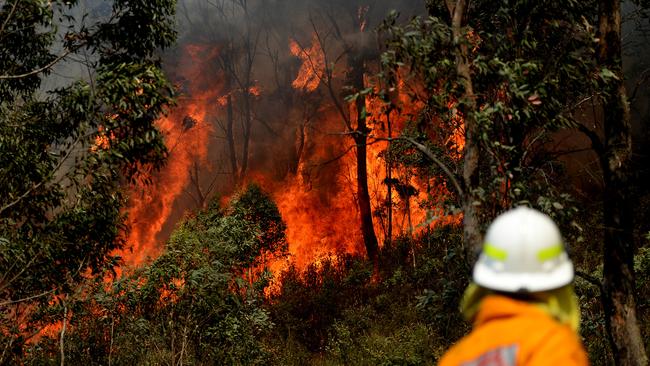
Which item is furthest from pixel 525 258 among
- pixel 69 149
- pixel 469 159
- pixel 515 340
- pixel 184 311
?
pixel 184 311

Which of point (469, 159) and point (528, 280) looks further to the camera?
point (469, 159)

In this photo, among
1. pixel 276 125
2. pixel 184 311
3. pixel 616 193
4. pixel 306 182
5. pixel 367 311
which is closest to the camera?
pixel 616 193

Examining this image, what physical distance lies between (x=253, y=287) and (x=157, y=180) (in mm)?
24056

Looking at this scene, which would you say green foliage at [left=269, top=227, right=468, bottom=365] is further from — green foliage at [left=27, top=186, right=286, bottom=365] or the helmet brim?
the helmet brim

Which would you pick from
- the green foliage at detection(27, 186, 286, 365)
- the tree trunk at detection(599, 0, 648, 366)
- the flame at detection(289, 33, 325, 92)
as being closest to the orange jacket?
the tree trunk at detection(599, 0, 648, 366)

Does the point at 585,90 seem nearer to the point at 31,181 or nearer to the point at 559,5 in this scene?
the point at 559,5

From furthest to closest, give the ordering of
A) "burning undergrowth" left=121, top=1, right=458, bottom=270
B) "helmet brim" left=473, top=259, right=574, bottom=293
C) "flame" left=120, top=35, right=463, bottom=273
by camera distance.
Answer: "burning undergrowth" left=121, top=1, right=458, bottom=270
"flame" left=120, top=35, right=463, bottom=273
"helmet brim" left=473, top=259, right=574, bottom=293

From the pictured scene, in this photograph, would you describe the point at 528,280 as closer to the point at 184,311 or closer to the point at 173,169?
the point at 184,311

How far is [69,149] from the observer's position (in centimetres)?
698

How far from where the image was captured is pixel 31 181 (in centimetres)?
686

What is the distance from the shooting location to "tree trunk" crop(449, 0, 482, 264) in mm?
4391

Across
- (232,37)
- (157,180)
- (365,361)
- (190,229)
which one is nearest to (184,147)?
(157,180)

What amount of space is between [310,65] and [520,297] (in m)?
33.2

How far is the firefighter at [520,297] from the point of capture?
1274mm
